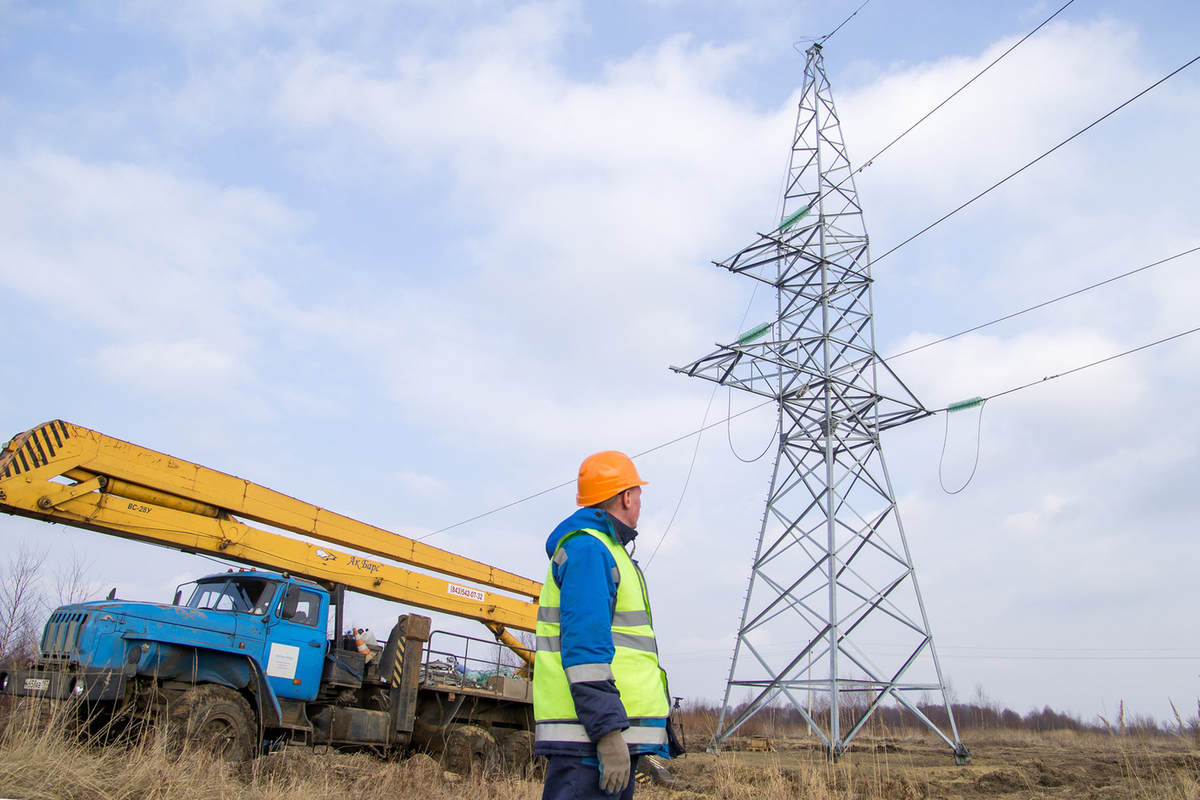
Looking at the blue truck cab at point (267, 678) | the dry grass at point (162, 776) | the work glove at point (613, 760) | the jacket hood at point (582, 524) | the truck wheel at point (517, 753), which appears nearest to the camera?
the work glove at point (613, 760)

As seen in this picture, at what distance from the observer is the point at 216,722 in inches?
353

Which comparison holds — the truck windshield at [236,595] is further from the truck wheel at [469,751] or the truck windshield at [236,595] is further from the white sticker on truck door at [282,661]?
the truck wheel at [469,751]

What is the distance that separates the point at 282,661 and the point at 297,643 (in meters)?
0.30

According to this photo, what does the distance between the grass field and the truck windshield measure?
2.13 m

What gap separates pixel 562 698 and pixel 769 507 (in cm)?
1223

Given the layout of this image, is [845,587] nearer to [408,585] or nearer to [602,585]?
[408,585]

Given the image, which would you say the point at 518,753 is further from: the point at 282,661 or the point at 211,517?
the point at 211,517

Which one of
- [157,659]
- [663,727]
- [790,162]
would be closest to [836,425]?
[790,162]

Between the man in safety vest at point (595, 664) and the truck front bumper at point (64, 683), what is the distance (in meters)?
6.95

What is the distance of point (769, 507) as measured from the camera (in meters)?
14.7

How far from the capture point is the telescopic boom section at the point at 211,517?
7.90m

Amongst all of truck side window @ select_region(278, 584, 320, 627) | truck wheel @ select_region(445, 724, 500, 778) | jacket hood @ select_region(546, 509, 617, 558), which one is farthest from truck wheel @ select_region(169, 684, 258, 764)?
jacket hood @ select_region(546, 509, 617, 558)

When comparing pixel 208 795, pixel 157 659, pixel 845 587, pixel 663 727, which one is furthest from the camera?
pixel 845 587

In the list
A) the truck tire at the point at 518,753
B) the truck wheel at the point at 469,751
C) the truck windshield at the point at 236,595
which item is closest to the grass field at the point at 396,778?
the truck wheel at the point at 469,751
